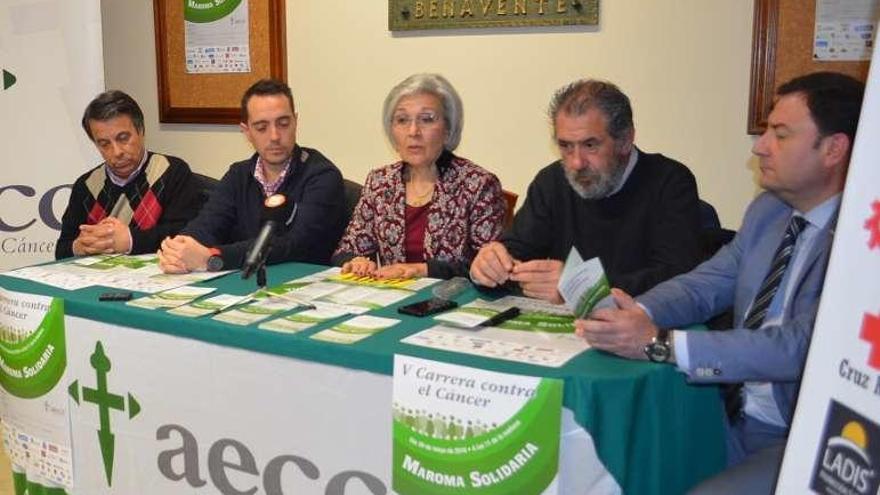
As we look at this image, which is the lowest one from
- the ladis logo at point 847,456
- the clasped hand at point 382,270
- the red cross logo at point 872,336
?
the clasped hand at point 382,270

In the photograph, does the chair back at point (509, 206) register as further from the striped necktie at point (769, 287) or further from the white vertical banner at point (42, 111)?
the white vertical banner at point (42, 111)

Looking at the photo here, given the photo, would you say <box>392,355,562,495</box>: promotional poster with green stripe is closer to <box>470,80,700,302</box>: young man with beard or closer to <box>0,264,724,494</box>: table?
<box>0,264,724,494</box>: table

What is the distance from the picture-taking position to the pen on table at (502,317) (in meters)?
1.91

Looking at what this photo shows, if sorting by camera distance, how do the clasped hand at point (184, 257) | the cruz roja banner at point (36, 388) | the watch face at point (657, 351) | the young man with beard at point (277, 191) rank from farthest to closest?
the young man with beard at point (277, 191)
the clasped hand at point (184, 257)
the cruz roja banner at point (36, 388)
the watch face at point (657, 351)

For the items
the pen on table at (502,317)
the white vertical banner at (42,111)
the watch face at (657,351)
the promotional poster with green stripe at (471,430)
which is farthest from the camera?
the white vertical banner at (42,111)

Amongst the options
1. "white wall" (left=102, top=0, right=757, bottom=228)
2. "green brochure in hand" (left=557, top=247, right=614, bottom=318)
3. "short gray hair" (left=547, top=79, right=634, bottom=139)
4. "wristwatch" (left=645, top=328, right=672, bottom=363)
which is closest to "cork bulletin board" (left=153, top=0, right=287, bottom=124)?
"white wall" (left=102, top=0, right=757, bottom=228)

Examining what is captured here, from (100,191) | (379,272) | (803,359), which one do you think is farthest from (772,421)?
(100,191)

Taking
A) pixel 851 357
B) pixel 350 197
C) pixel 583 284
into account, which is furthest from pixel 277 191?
pixel 851 357

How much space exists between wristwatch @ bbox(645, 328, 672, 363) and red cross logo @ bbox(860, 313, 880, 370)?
573 millimetres

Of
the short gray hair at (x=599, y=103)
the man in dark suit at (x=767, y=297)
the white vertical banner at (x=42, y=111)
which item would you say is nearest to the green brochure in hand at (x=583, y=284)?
the man in dark suit at (x=767, y=297)

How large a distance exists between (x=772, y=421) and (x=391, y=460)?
0.88 meters

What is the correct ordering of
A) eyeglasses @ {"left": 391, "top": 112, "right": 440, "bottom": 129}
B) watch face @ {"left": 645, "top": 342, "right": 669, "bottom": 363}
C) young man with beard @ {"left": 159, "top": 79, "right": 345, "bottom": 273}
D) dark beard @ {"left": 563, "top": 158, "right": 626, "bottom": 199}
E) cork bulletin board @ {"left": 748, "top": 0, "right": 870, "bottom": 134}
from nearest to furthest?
watch face @ {"left": 645, "top": 342, "right": 669, "bottom": 363}, dark beard @ {"left": 563, "top": 158, "right": 626, "bottom": 199}, eyeglasses @ {"left": 391, "top": 112, "right": 440, "bottom": 129}, young man with beard @ {"left": 159, "top": 79, "right": 345, "bottom": 273}, cork bulletin board @ {"left": 748, "top": 0, "right": 870, "bottom": 134}

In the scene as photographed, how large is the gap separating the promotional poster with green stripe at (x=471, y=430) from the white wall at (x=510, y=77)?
200 centimetres

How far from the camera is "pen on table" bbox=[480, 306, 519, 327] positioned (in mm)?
1910
